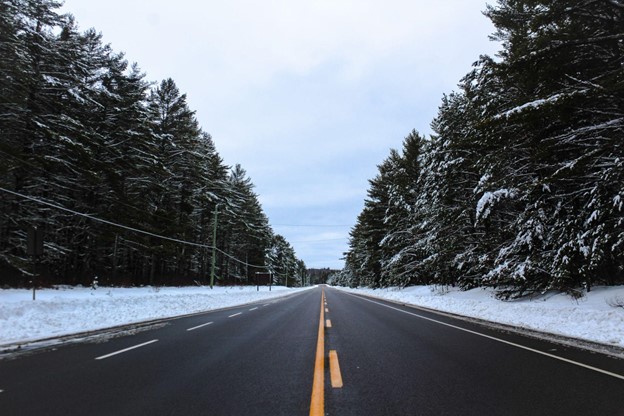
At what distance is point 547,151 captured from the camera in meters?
13.6

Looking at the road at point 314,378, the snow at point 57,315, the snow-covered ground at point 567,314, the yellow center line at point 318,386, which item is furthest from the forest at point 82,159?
the snow-covered ground at point 567,314

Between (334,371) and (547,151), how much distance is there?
39.0ft

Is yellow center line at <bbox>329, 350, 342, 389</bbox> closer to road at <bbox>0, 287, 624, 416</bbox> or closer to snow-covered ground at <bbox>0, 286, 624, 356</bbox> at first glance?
road at <bbox>0, 287, 624, 416</bbox>

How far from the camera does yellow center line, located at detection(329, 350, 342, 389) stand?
5.41 m

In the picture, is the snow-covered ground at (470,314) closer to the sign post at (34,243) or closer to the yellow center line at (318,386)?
the sign post at (34,243)

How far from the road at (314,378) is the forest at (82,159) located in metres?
10.8

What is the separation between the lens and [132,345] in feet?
29.6

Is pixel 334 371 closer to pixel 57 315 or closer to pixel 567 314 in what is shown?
pixel 567 314

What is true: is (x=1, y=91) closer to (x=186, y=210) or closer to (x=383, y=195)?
(x=186, y=210)

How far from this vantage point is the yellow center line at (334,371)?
17.7ft

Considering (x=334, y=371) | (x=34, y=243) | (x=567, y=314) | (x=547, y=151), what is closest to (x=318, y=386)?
(x=334, y=371)

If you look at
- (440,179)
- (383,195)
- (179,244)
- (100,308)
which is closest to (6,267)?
(100,308)

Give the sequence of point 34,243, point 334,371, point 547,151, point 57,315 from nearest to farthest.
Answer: point 334,371
point 57,315
point 547,151
point 34,243

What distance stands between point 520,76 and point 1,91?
26.0 metres
